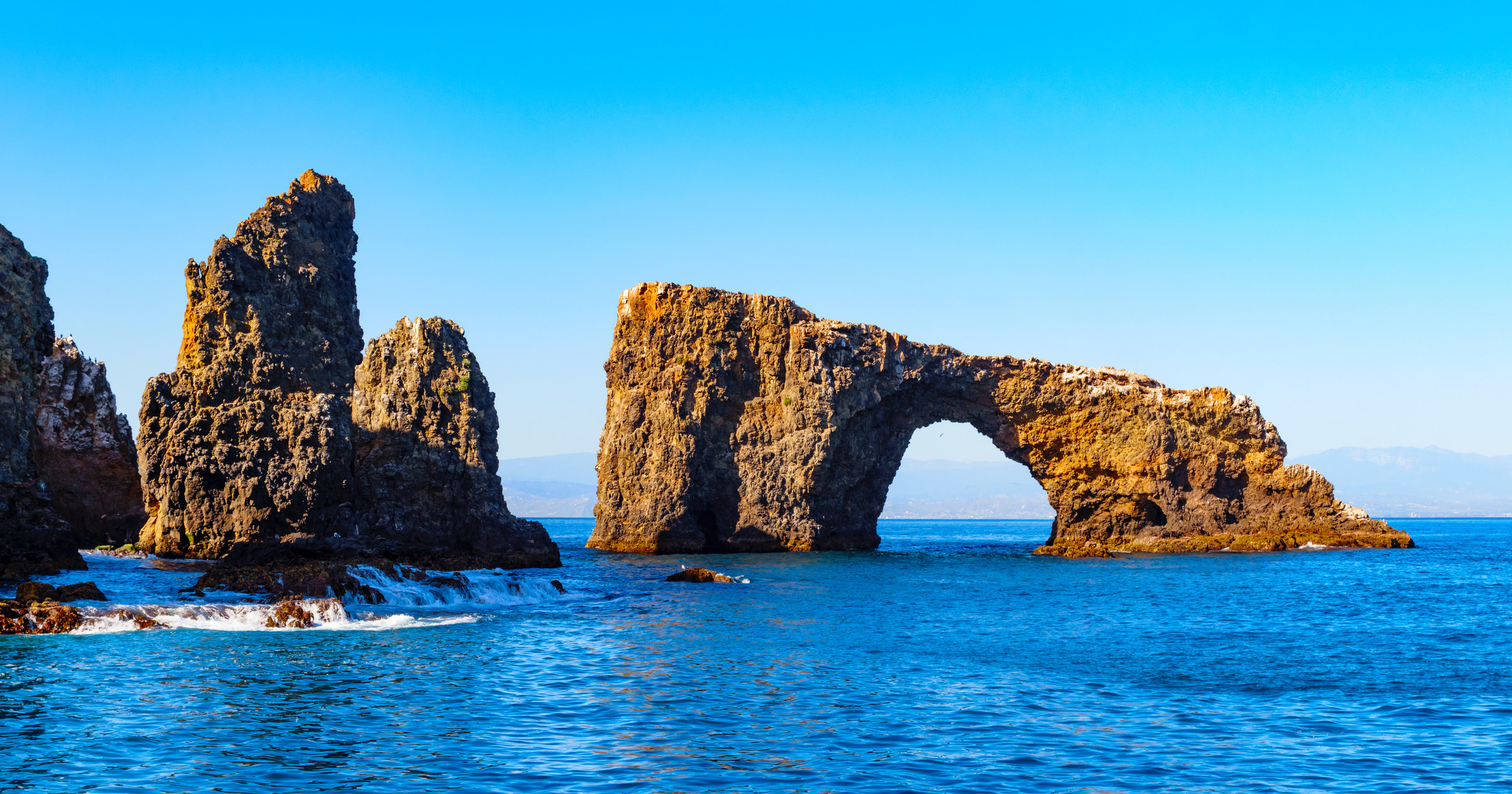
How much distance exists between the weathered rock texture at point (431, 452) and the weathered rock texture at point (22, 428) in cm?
1437

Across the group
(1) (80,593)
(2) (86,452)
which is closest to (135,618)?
(1) (80,593)

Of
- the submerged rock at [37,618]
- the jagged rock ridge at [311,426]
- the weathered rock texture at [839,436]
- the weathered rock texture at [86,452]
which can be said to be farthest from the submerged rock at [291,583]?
the weathered rock texture at [839,436]

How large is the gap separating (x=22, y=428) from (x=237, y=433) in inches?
457

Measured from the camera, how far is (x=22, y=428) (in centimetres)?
3472

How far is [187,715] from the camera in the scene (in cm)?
1755

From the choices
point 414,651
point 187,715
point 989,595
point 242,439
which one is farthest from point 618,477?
point 187,715

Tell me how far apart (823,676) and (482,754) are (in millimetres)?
8893

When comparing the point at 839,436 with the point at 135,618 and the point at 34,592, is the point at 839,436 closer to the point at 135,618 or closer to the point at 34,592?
the point at 135,618

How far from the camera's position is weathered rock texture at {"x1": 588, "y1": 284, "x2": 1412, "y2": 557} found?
74.6m

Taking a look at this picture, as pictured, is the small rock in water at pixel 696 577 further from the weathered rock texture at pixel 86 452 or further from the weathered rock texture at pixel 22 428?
the weathered rock texture at pixel 86 452

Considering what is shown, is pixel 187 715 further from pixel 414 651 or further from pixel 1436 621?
pixel 1436 621

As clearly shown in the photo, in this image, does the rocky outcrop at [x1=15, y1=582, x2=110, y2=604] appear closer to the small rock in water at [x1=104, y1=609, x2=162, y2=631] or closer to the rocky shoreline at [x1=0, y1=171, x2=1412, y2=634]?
the rocky shoreline at [x1=0, y1=171, x2=1412, y2=634]

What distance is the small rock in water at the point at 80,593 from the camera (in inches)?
1154

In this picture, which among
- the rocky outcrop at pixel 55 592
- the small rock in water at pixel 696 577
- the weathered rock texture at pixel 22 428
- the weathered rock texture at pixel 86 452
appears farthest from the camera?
the weathered rock texture at pixel 86 452
